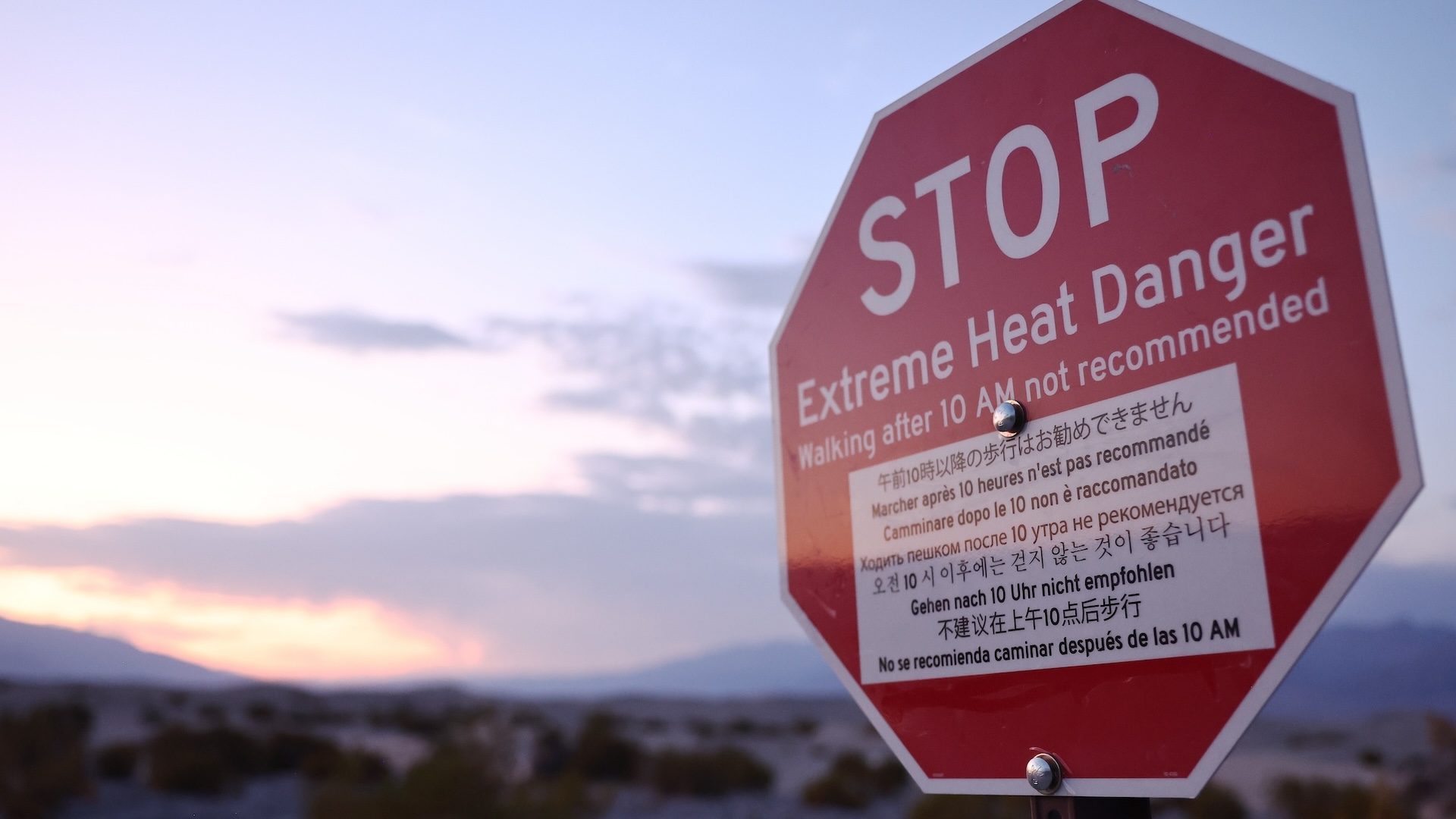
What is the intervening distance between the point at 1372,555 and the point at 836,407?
1121mm

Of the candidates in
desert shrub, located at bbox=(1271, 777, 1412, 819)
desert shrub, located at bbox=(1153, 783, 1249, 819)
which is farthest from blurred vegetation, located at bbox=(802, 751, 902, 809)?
desert shrub, located at bbox=(1271, 777, 1412, 819)

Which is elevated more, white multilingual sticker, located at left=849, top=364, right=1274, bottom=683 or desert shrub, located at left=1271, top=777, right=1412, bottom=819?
white multilingual sticker, located at left=849, top=364, right=1274, bottom=683

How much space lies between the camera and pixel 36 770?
1570 centimetres

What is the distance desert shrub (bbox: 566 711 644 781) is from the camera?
2109 centimetres

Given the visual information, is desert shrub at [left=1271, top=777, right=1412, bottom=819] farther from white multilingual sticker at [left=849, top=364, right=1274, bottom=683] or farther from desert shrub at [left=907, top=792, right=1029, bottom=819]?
white multilingual sticker at [left=849, top=364, right=1274, bottom=683]

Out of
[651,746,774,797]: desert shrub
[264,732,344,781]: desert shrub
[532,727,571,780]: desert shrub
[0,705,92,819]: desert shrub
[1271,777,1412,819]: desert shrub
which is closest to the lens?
[1271,777,1412,819]: desert shrub

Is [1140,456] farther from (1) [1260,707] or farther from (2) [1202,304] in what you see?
(1) [1260,707]

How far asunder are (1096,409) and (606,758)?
21269 millimetres

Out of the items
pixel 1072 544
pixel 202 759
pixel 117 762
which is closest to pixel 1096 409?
pixel 1072 544

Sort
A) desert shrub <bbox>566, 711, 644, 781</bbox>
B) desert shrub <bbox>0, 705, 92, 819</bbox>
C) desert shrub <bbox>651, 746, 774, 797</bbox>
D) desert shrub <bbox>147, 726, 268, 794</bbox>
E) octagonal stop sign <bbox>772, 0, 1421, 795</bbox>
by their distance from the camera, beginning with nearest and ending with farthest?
octagonal stop sign <bbox>772, 0, 1421, 795</bbox>
desert shrub <bbox>0, 705, 92, 819</bbox>
desert shrub <bbox>147, 726, 268, 794</bbox>
desert shrub <bbox>651, 746, 774, 797</bbox>
desert shrub <bbox>566, 711, 644, 781</bbox>

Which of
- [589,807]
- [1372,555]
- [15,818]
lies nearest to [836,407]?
[1372,555]

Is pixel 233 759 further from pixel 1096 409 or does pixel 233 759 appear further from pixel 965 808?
pixel 1096 409

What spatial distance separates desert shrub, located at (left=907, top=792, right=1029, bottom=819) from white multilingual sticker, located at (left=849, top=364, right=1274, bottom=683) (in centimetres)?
1257

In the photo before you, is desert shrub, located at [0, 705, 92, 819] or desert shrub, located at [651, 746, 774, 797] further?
desert shrub, located at [651, 746, 774, 797]
